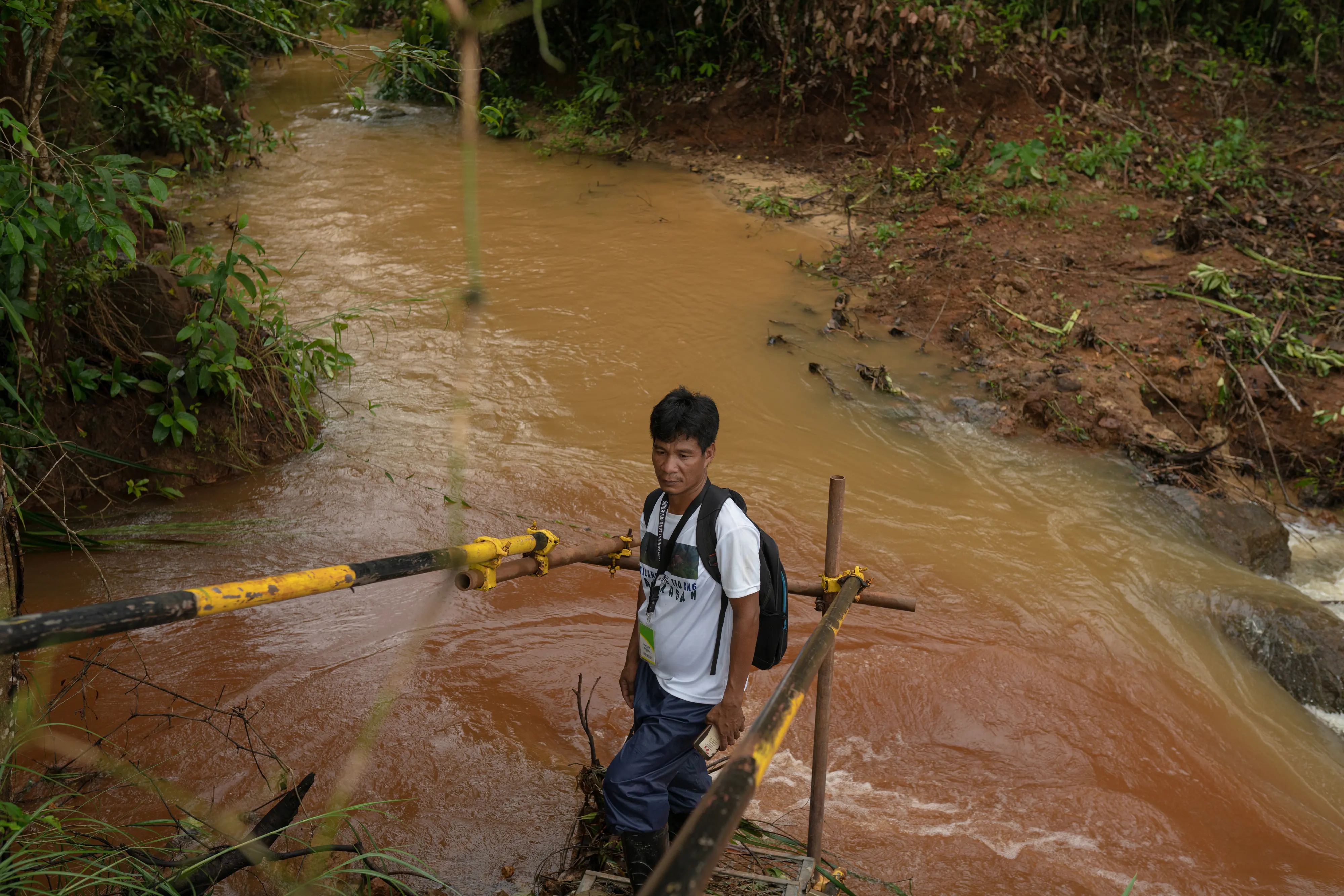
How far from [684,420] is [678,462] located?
0.10m

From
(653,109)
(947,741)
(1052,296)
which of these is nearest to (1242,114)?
(1052,296)

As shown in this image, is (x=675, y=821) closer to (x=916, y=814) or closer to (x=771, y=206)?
(x=916, y=814)

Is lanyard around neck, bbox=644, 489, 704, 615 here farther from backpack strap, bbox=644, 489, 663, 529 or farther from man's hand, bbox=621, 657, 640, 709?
man's hand, bbox=621, 657, 640, 709

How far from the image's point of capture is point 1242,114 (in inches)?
384

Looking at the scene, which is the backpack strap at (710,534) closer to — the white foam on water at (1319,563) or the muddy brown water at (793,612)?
the muddy brown water at (793,612)

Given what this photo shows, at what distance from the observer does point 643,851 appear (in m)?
2.38

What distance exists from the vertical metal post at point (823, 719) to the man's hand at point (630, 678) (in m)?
0.51

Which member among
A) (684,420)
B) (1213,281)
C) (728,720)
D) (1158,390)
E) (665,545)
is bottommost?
(1158,390)

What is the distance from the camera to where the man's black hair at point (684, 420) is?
228cm

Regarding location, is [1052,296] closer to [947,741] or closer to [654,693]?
[947,741]

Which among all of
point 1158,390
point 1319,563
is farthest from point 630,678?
point 1158,390

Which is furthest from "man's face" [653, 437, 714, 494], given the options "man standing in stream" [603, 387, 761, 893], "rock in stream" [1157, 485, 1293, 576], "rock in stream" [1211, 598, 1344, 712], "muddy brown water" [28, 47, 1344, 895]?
"rock in stream" [1157, 485, 1293, 576]

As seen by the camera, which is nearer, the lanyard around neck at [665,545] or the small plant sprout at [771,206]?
the lanyard around neck at [665,545]

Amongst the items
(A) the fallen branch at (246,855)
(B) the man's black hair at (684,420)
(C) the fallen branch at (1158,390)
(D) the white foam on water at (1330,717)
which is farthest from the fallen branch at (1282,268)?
(A) the fallen branch at (246,855)
